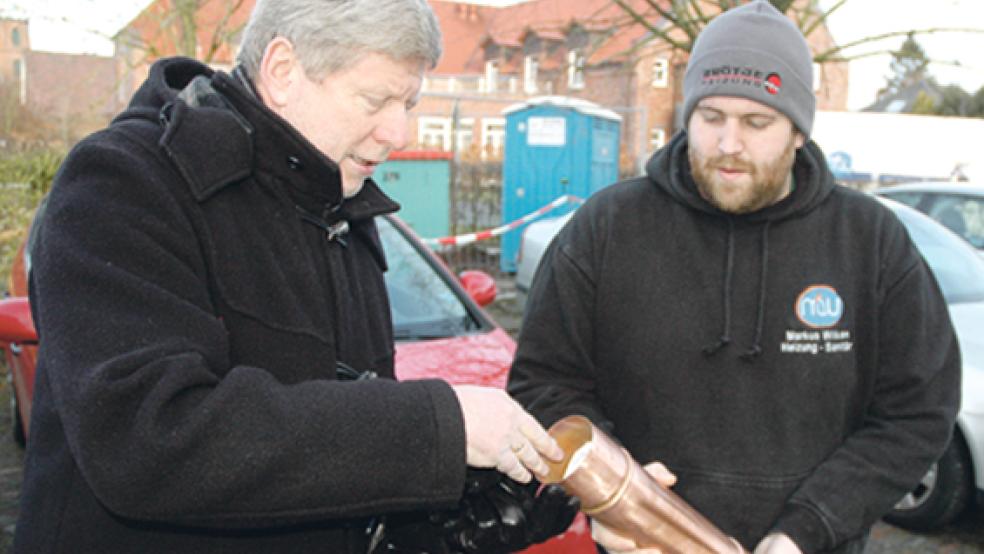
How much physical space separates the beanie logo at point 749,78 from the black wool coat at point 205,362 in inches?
38.8

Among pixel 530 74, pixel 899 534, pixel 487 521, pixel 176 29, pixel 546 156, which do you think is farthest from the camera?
pixel 530 74

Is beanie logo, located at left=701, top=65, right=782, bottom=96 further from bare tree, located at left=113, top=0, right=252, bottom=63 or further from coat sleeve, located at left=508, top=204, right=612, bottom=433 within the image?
bare tree, located at left=113, top=0, right=252, bottom=63

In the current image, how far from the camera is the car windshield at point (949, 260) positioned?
186 inches

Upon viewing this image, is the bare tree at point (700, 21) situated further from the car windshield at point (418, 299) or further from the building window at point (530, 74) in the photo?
the building window at point (530, 74)

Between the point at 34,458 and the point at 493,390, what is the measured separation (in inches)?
28.4

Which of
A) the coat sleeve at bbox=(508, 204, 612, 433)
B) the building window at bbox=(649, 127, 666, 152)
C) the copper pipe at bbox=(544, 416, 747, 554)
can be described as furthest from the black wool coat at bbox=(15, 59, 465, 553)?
the building window at bbox=(649, 127, 666, 152)

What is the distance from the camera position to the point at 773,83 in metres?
1.96

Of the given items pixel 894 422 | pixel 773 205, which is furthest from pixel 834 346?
pixel 773 205

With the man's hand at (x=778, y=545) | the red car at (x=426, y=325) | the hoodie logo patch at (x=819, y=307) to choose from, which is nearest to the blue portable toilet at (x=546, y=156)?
Answer: the red car at (x=426, y=325)

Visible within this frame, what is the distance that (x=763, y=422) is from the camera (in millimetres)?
1905

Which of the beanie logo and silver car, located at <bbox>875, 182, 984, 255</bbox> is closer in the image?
the beanie logo

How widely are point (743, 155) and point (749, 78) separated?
17 centimetres

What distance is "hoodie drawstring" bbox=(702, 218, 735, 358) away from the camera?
1924mm

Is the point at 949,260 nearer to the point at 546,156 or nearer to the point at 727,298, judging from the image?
the point at 727,298
